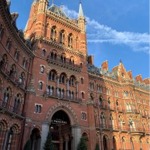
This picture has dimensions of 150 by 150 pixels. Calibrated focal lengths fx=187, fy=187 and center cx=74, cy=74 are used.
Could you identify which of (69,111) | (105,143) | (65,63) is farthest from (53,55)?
(105,143)

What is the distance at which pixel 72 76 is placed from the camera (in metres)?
45.2

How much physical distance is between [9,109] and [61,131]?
52.7 ft

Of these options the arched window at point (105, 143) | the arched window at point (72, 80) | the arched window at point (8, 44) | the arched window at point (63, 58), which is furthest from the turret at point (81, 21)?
the arched window at point (105, 143)

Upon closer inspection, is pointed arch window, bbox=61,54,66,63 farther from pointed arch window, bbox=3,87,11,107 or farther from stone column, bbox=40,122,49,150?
pointed arch window, bbox=3,87,11,107

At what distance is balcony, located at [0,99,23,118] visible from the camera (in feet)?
92.5

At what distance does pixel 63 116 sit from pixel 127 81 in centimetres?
2618

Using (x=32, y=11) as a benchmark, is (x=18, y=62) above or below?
below

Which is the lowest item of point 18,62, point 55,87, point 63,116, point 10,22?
point 63,116

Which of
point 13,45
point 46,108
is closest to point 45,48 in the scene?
point 13,45

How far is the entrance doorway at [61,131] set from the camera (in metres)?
40.3

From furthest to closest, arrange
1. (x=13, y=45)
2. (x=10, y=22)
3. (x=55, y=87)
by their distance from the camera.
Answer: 1. (x=55, y=87)
2. (x=13, y=45)
3. (x=10, y=22)

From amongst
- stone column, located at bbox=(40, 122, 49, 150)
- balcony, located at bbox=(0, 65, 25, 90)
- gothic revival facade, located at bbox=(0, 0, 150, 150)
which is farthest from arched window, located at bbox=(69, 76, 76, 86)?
balcony, located at bbox=(0, 65, 25, 90)

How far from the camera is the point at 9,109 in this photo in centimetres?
3039

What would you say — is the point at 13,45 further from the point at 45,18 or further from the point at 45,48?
the point at 45,18
